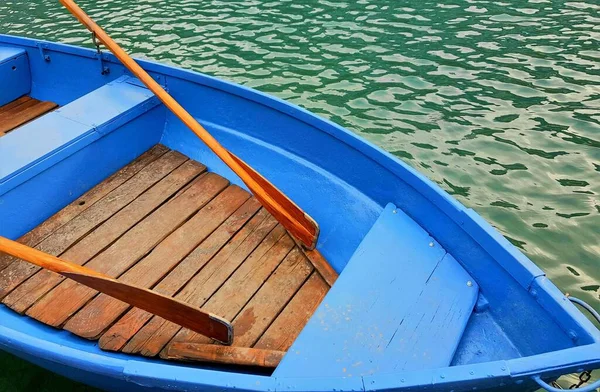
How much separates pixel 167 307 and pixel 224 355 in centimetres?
45

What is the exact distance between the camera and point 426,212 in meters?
3.23

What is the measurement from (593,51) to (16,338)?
8036 millimetres

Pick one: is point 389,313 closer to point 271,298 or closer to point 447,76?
point 271,298

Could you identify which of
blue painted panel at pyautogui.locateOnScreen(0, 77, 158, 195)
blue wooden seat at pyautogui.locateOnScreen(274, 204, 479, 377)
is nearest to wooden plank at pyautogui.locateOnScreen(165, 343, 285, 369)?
blue wooden seat at pyautogui.locateOnScreen(274, 204, 479, 377)

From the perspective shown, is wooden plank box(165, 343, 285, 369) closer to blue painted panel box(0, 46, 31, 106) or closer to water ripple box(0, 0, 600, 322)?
water ripple box(0, 0, 600, 322)

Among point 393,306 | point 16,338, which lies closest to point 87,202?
point 16,338

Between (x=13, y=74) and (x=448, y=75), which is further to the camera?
(x=448, y=75)

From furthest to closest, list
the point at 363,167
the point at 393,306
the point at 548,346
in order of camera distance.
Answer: the point at 363,167 → the point at 393,306 → the point at 548,346

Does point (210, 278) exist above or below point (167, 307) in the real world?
below

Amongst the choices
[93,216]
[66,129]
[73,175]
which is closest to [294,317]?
[93,216]

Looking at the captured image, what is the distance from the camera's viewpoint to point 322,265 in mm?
3576

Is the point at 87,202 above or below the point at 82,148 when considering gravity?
below

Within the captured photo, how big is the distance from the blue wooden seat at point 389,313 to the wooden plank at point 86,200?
2.36 m

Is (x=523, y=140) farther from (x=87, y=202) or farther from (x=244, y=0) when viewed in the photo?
(x=244, y=0)
